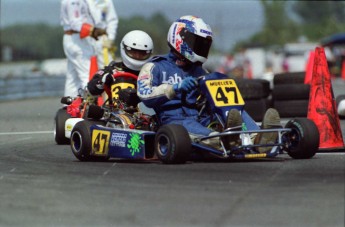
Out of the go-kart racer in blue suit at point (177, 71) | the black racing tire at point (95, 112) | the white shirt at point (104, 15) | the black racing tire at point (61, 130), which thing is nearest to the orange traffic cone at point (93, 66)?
the white shirt at point (104, 15)

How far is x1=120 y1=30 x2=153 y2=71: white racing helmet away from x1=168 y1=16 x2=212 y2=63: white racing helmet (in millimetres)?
1111

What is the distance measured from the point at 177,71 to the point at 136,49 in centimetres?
118

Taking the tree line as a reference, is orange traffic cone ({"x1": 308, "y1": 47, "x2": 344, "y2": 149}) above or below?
above

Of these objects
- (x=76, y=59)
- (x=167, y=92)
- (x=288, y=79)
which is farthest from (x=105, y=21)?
(x=167, y=92)

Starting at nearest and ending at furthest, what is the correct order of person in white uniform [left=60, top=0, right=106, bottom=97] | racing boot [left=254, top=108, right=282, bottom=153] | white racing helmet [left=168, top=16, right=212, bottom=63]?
racing boot [left=254, top=108, right=282, bottom=153] → white racing helmet [left=168, top=16, right=212, bottom=63] → person in white uniform [left=60, top=0, right=106, bottom=97]

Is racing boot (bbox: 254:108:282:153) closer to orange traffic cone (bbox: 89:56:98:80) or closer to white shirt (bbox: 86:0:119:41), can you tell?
orange traffic cone (bbox: 89:56:98:80)

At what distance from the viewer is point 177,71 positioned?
927 centimetres

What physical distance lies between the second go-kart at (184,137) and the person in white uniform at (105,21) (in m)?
5.51

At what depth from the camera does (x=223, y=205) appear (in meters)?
6.27

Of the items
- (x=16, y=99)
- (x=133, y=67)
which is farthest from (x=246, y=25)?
(x=133, y=67)

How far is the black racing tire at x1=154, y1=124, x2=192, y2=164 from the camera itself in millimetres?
8258

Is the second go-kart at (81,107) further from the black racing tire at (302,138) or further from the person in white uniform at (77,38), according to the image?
the person in white uniform at (77,38)

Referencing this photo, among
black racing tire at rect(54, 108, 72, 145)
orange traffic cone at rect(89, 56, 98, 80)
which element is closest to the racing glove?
black racing tire at rect(54, 108, 72, 145)

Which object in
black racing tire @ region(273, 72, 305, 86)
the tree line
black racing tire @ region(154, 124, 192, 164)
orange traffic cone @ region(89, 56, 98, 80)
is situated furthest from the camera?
the tree line
